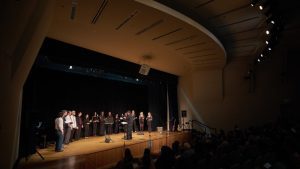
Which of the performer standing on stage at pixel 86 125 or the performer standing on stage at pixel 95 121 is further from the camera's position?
the performer standing on stage at pixel 95 121

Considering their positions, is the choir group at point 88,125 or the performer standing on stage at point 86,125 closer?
the choir group at point 88,125

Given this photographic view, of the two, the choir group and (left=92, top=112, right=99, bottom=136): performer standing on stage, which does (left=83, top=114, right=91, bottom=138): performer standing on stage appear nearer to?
the choir group

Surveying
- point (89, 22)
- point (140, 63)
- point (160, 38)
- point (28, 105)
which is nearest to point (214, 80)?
point (140, 63)

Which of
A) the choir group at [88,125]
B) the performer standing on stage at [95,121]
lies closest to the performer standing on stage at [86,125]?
the choir group at [88,125]

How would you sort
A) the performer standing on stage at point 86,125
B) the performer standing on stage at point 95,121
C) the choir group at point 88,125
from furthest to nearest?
1. the performer standing on stage at point 95,121
2. the performer standing on stage at point 86,125
3. the choir group at point 88,125

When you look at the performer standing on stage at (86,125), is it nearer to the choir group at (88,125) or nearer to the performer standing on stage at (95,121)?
the choir group at (88,125)

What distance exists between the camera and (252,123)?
12.0 meters

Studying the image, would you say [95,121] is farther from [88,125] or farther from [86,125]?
→ [86,125]

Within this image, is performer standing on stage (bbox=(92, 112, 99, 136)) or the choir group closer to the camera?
the choir group

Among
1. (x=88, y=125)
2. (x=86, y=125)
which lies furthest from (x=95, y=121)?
(x=86, y=125)

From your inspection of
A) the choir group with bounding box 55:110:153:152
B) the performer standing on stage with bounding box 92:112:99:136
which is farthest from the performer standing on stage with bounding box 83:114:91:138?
the performer standing on stage with bounding box 92:112:99:136

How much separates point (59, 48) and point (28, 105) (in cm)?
207

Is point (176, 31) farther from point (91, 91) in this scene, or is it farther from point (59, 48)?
point (91, 91)

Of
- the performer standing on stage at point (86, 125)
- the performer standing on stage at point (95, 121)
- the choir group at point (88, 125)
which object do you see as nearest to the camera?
the choir group at point (88, 125)
